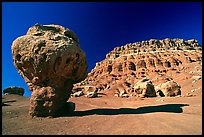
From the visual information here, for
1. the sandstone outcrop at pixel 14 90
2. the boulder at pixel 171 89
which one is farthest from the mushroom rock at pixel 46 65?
the sandstone outcrop at pixel 14 90

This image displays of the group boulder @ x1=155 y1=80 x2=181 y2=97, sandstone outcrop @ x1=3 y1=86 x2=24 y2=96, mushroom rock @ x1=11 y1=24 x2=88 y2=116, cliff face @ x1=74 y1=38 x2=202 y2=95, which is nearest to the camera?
mushroom rock @ x1=11 y1=24 x2=88 y2=116

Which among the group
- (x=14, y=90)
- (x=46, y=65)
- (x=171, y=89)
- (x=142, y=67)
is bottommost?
(x=171, y=89)

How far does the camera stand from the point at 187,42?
110 meters

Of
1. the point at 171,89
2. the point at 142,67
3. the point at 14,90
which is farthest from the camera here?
the point at 142,67

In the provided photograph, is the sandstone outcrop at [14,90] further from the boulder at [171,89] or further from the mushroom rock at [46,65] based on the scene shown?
the boulder at [171,89]

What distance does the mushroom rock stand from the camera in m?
14.6

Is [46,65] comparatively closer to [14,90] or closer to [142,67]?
[14,90]

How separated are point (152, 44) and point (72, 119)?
96972mm

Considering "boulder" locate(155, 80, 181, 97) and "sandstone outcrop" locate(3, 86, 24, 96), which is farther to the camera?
"sandstone outcrop" locate(3, 86, 24, 96)

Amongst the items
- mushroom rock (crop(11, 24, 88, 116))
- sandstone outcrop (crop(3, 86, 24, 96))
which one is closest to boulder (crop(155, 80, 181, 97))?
mushroom rock (crop(11, 24, 88, 116))

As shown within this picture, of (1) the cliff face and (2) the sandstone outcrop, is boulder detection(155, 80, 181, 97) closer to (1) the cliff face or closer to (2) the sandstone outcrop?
(1) the cliff face

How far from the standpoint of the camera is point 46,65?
14688mm

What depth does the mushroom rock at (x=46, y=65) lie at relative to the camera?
14.6m

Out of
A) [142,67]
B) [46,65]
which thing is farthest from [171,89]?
[142,67]
